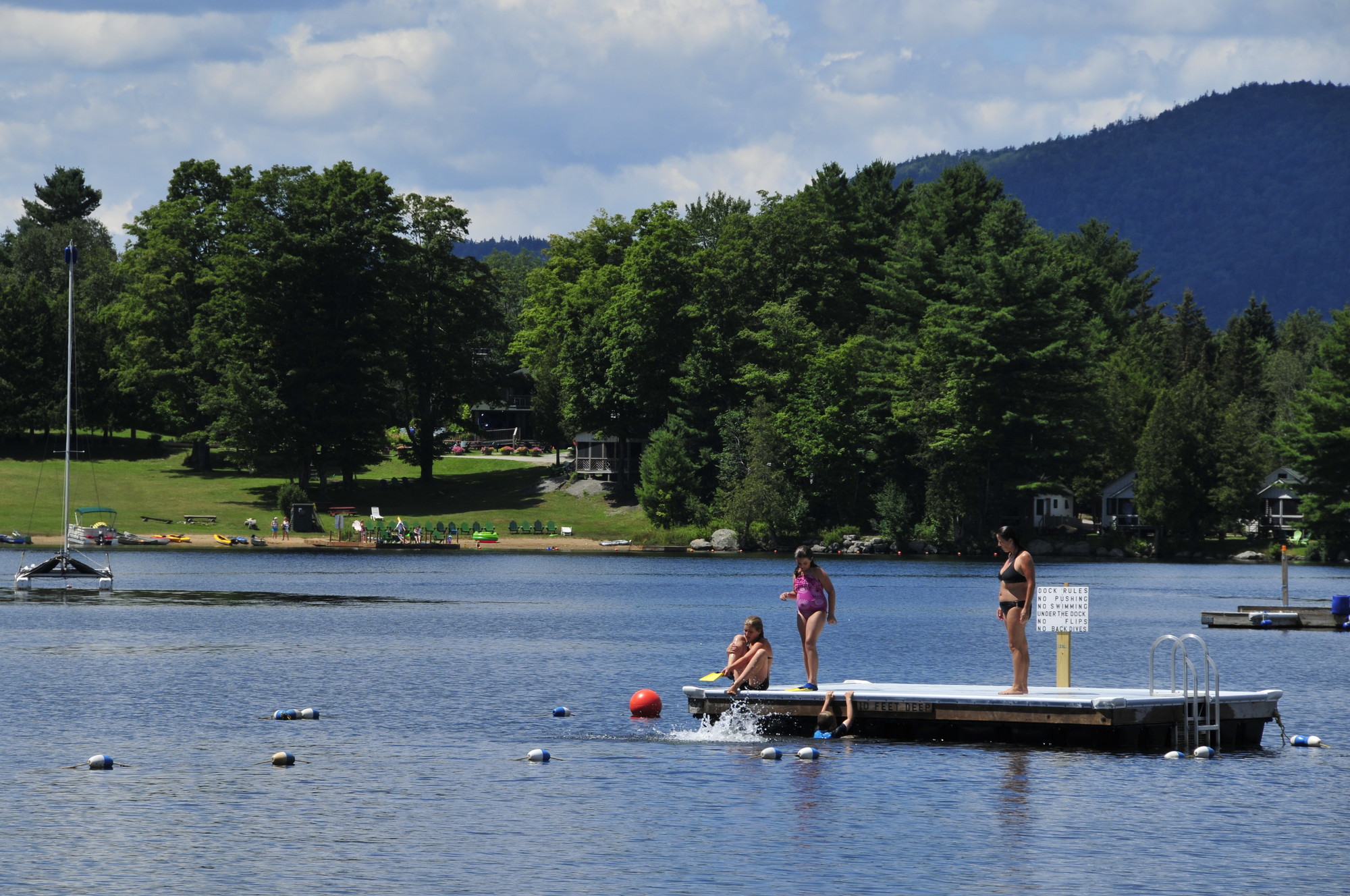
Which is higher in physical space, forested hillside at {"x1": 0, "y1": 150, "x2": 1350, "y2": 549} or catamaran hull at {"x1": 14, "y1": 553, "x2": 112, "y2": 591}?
forested hillside at {"x1": 0, "y1": 150, "x2": 1350, "y2": 549}

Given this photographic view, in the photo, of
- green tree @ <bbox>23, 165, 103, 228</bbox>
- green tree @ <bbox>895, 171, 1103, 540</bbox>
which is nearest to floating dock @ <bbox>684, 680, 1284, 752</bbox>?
green tree @ <bbox>895, 171, 1103, 540</bbox>

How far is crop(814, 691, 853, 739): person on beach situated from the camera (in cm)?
2745

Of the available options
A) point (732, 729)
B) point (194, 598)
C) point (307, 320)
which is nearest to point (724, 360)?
point (307, 320)

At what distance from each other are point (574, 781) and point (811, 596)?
5618mm

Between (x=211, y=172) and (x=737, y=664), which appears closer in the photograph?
(x=737, y=664)

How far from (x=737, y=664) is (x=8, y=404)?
378 ft

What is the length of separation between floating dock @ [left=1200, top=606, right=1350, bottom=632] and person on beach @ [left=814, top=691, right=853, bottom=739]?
106ft

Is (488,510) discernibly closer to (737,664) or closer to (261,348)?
(261,348)

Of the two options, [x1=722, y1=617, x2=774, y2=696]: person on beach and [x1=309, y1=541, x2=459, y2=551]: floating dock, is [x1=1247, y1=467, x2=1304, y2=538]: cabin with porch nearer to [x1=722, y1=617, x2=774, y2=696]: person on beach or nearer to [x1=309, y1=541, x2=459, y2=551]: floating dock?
[x1=309, y1=541, x2=459, y2=551]: floating dock

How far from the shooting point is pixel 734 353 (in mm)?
121312

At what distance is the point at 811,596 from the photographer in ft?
90.2

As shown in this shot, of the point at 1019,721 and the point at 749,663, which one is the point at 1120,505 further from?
the point at 1019,721

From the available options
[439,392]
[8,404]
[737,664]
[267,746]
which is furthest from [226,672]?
[8,404]

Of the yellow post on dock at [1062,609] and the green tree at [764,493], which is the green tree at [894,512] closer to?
the green tree at [764,493]
